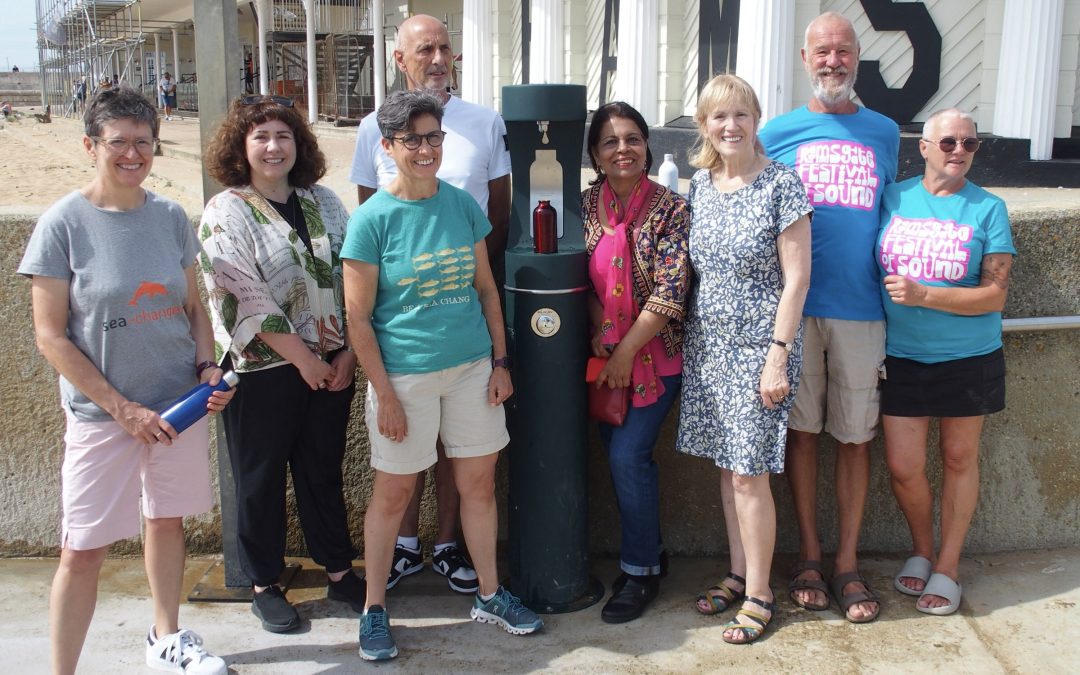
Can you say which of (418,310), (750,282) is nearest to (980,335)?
(750,282)

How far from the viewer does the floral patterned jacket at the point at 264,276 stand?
3.23m

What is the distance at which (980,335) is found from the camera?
11.5ft

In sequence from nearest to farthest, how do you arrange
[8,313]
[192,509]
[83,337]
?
[83,337] < [192,509] < [8,313]

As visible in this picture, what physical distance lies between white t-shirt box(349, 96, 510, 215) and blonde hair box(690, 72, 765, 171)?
0.77m

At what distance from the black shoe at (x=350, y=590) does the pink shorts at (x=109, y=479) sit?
0.84 meters

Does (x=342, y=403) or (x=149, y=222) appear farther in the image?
(x=342, y=403)

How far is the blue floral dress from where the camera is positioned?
10.7 feet

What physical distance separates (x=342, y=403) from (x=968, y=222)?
230 cm

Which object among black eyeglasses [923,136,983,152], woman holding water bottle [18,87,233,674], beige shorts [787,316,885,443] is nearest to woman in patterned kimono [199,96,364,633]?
woman holding water bottle [18,87,233,674]

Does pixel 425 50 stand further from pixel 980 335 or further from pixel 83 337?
pixel 980 335

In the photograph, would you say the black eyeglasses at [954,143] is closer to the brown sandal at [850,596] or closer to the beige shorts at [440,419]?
the brown sandal at [850,596]

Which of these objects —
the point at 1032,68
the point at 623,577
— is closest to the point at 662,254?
the point at 623,577

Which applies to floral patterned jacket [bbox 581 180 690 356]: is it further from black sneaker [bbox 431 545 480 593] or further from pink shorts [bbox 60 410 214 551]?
pink shorts [bbox 60 410 214 551]

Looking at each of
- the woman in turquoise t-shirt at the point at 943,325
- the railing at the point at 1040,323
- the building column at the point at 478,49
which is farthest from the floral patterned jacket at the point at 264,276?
the building column at the point at 478,49
